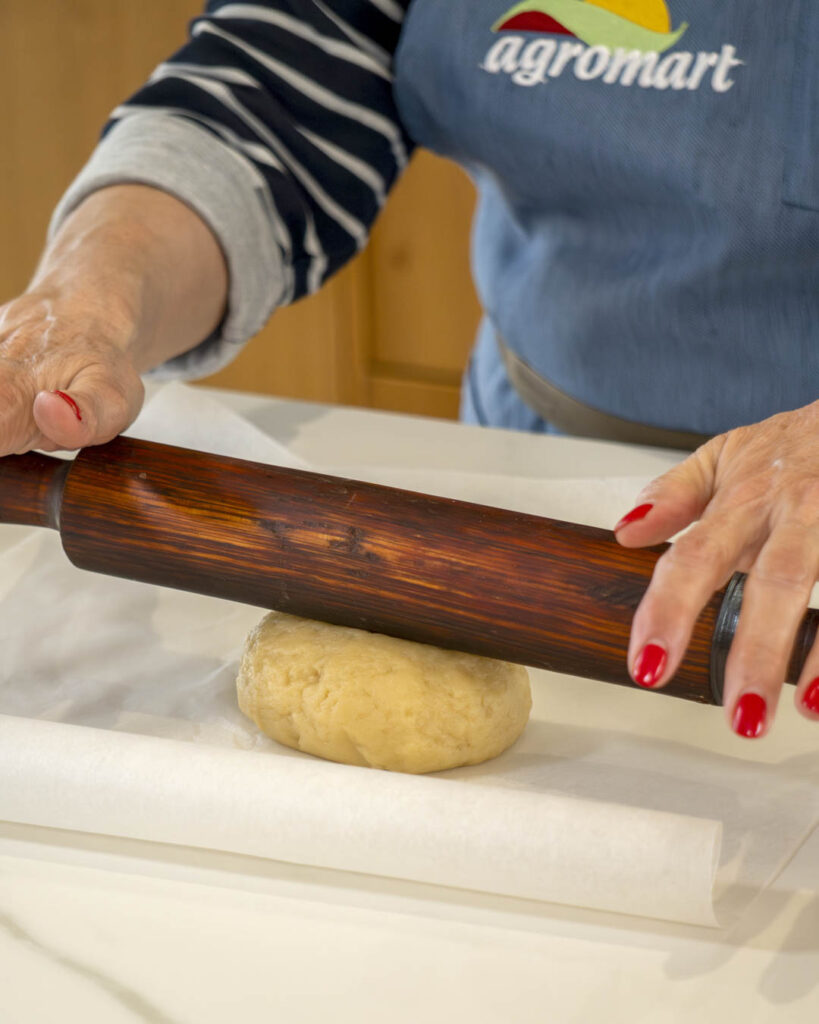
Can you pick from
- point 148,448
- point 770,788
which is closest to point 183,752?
point 148,448

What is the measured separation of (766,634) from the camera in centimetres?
53

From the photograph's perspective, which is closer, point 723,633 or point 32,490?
point 723,633

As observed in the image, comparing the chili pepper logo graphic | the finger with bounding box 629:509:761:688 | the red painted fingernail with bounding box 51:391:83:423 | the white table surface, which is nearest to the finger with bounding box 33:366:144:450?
the red painted fingernail with bounding box 51:391:83:423

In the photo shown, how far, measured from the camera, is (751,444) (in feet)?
2.13

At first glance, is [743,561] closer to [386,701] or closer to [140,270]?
[386,701]

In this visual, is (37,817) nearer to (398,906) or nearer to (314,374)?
(398,906)

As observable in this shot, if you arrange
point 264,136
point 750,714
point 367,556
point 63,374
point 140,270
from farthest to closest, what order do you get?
point 264,136 < point 140,270 < point 63,374 < point 367,556 < point 750,714

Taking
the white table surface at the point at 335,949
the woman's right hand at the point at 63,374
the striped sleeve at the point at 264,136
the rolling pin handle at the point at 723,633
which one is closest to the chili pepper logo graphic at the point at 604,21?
the striped sleeve at the point at 264,136

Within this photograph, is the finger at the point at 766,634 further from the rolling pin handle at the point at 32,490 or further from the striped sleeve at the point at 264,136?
the striped sleeve at the point at 264,136

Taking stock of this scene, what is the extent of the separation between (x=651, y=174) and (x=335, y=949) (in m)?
0.67

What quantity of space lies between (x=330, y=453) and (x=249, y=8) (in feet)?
1.37

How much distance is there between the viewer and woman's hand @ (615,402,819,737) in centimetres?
53

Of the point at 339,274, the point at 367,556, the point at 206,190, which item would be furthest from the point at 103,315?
the point at 339,274

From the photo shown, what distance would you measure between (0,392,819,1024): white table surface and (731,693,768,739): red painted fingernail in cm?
11
